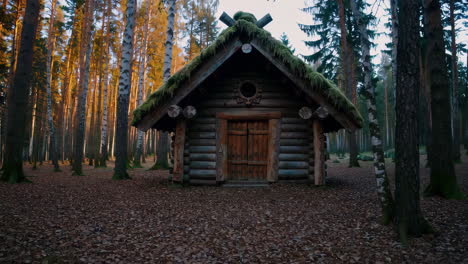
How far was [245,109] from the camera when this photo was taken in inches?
384

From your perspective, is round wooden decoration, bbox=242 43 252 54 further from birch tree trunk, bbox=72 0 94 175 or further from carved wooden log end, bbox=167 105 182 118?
birch tree trunk, bbox=72 0 94 175

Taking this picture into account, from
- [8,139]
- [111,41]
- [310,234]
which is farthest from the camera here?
[111,41]

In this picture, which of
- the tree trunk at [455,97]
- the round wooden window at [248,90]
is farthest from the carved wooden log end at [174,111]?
the tree trunk at [455,97]

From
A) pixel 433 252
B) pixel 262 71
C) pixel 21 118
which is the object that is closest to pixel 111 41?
pixel 21 118

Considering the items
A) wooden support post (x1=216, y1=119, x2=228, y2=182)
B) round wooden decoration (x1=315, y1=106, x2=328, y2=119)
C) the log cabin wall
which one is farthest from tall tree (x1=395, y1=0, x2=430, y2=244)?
wooden support post (x1=216, y1=119, x2=228, y2=182)

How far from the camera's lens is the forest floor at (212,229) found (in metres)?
3.81

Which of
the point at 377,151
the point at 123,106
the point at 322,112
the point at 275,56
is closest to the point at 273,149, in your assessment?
the point at 322,112

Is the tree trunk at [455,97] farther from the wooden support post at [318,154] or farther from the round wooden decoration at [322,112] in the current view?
the round wooden decoration at [322,112]

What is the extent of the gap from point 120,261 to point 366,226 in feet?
14.0

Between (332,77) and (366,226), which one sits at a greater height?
(332,77)

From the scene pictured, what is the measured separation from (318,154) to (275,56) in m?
3.62

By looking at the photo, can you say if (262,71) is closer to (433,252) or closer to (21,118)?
(433,252)

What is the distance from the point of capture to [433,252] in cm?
379

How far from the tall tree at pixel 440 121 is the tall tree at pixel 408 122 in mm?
3419
